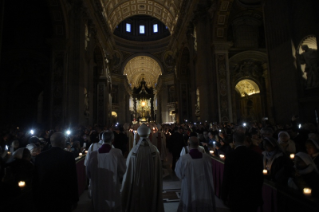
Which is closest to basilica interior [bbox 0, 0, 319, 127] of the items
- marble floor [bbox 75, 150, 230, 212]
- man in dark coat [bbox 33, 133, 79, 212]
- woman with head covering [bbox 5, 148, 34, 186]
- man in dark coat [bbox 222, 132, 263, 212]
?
woman with head covering [bbox 5, 148, 34, 186]

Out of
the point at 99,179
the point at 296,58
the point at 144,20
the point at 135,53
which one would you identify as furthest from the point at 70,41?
the point at 144,20

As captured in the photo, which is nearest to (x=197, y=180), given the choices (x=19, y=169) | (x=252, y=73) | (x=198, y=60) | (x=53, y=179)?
(x=53, y=179)

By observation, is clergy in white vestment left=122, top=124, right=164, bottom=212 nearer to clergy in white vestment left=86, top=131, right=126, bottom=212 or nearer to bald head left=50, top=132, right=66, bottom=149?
clergy in white vestment left=86, top=131, right=126, bottom=212

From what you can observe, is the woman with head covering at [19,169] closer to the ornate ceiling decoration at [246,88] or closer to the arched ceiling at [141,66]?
the ornate ceiling decoration at [246,88]

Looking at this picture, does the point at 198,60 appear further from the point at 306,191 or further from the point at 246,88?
the point at 306,191

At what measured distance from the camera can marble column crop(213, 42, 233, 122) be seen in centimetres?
1294

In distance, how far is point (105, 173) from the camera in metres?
3.54

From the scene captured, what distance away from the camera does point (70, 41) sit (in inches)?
461

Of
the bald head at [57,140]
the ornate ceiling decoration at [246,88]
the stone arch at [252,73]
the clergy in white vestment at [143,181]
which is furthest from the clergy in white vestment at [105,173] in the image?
the ornate ceiling decoration at [246,88]

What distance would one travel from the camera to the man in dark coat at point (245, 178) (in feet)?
8.20

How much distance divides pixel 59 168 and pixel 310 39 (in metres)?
7.96

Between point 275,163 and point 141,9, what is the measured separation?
2869cm

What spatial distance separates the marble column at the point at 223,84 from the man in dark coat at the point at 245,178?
1060 cm

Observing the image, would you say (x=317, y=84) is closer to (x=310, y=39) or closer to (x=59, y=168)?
(x=310, y=39)
